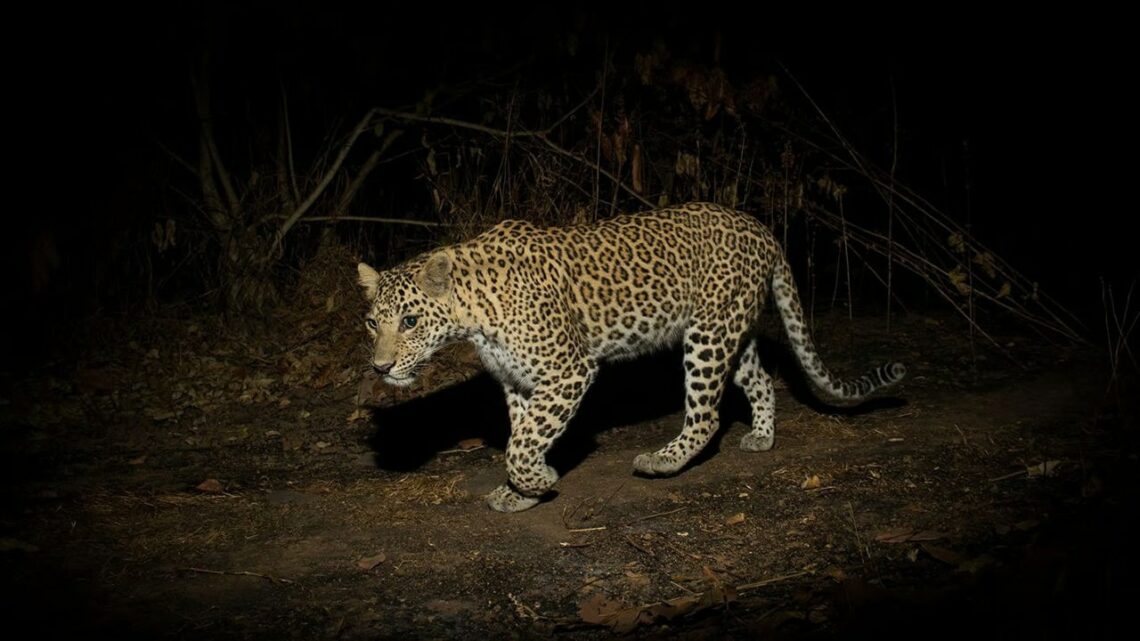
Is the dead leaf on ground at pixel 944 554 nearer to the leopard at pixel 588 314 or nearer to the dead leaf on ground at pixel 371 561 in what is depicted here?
the leopard at pixel 588 314

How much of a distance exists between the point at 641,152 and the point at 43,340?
18.3 feet

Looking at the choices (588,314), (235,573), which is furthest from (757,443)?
(235,573)

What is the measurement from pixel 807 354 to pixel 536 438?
2081 millimetres

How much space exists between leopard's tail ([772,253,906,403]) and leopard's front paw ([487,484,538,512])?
2164mm

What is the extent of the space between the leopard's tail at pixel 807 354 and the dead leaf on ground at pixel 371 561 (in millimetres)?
3136

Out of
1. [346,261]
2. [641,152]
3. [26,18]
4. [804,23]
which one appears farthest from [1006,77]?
[26,18]

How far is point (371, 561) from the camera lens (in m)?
5.31

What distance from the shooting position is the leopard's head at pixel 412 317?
5.91 meters

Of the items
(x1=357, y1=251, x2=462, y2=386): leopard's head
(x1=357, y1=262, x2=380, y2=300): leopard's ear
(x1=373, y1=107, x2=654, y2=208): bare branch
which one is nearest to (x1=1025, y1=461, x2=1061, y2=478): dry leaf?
(x1=357, y1=251, x2=462, y2=386): leopard's head

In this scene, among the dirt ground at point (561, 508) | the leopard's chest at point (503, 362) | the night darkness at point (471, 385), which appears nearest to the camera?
the dirt ground at point (561, 508)

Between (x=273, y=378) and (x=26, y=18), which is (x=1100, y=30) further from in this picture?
(x=26, y=18)

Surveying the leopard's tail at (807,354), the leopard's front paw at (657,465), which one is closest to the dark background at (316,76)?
the leopard's tail at (807,354)

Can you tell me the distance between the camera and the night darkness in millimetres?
4773

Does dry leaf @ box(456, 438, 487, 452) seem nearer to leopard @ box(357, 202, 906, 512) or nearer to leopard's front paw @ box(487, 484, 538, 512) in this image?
leopard @ box(357, 202, 906, 512)
